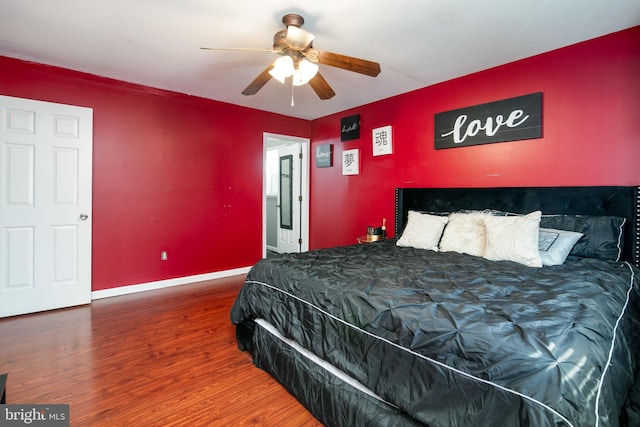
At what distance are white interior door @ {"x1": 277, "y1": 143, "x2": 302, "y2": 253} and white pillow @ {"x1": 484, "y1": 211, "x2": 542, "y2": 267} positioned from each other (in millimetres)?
3407

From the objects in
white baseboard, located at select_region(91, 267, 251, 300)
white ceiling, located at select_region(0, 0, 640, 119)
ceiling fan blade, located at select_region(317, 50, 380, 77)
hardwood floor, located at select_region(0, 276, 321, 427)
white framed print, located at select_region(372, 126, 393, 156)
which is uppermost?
white ceiling, located at select_region(0, 0, 640, 119)

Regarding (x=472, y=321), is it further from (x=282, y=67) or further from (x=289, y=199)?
(x=289, y=199)

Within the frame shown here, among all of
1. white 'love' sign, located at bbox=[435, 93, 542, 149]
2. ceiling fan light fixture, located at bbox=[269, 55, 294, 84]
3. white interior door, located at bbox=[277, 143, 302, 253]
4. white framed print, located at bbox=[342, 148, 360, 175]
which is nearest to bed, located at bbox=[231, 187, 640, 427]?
white 'love' sign, located at bbox=[435, 93, 542, 149]

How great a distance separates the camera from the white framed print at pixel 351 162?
14.8 ft

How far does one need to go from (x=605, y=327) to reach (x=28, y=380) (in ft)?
10.1

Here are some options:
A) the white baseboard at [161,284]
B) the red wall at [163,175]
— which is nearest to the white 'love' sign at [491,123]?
the red wall at [163,175]

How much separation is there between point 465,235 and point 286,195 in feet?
12.1

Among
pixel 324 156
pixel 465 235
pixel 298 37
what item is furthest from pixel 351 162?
pixel 298 37

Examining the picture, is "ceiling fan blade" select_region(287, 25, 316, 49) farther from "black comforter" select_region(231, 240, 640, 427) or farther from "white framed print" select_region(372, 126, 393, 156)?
"white framed print" select_region(372, 126, 393, 156)

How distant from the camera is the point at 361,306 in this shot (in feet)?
5.05

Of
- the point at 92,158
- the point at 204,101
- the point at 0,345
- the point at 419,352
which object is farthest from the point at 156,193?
the point at 419,352

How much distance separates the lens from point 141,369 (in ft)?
6.96

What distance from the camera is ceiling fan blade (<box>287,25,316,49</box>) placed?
210cm

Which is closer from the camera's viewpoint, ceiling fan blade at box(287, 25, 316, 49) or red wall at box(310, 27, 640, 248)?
ceiling fan blade at box(287, 25, 316, 49)
